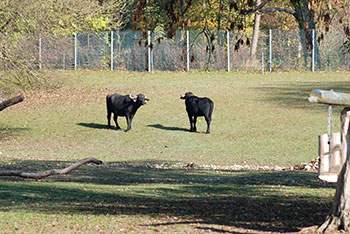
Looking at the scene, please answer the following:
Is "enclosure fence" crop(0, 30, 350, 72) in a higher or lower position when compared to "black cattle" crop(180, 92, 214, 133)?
higher

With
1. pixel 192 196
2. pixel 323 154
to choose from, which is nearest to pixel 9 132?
pixel 192 196

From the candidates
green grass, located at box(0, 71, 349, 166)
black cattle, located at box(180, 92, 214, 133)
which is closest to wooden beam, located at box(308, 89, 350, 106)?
green grass, located at box(0, 71, 349, 166)

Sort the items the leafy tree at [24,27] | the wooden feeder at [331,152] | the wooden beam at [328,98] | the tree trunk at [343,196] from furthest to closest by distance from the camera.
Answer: the leafy tree at [24,27] → the tree trunk at [343,196] → the wooden feeder at [331,152] → the wooden beam at [328,98]

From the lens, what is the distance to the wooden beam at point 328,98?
7.48 meters

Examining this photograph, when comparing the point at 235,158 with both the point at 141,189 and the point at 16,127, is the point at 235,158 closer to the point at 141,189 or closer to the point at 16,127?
the point at 141,189

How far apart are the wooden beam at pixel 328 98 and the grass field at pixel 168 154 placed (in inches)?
84.4

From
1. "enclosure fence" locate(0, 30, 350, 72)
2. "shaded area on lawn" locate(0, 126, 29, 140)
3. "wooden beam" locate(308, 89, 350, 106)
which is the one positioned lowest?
"shaded area on lawn" locate(0, 126, 29, 140)

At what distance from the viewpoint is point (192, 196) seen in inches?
466

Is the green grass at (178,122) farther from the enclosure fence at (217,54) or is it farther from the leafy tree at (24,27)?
→ the enclosure fence at (217,54)

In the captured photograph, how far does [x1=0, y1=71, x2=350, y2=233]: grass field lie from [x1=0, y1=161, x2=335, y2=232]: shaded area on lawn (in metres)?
0.02

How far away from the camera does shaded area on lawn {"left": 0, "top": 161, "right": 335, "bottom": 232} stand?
396 inches

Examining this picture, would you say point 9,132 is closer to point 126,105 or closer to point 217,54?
point 126,105

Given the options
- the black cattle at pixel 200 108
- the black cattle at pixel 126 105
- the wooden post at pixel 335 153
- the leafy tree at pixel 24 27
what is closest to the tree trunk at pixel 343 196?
the wooden post at pixel 335 153

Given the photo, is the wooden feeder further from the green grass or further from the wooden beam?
the green grass
